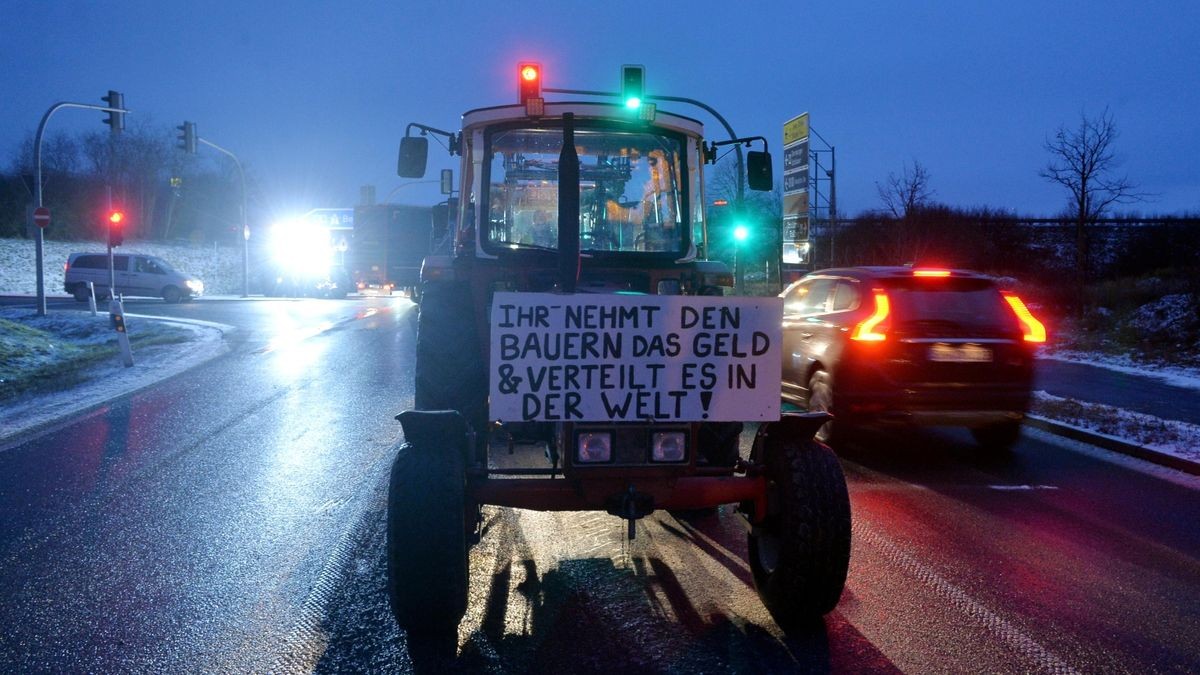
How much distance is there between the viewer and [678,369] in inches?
167

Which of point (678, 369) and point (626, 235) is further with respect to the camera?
point (626, 235)

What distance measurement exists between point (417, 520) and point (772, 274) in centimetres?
3159

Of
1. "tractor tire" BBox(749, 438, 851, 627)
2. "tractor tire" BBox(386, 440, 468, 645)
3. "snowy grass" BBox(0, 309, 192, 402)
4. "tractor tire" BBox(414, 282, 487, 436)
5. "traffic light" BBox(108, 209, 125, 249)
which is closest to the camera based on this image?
"tractor tire" BBox(386, 440, 468, 645)

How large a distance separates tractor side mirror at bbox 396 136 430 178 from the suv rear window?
4.26 metres

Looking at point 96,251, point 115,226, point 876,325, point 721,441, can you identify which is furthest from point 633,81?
point 96,251

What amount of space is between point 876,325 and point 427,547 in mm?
5544

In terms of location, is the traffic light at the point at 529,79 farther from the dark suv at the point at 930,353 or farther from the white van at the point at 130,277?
the white van at the point at 130,277

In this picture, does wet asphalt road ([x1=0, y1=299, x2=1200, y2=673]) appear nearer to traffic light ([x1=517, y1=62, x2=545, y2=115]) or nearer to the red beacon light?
the red beacon light

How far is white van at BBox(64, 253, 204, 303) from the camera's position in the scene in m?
36.8

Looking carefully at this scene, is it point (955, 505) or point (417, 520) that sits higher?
point (417, 520)

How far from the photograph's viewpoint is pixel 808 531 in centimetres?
429

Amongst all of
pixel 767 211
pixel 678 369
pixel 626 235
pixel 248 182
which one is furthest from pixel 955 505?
pixel 248 182

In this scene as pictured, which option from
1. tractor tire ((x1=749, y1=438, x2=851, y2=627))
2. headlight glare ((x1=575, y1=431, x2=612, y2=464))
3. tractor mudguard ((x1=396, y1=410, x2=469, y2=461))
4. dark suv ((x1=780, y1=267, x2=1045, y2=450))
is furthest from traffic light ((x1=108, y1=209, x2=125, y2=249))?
tractor tire ((x1=749, y1=438, x2=851, y2=627))

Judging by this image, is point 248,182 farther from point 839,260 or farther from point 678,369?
point 678,369
